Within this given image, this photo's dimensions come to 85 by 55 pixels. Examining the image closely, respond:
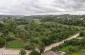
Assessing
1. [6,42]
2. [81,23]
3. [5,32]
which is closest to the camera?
[6,42]

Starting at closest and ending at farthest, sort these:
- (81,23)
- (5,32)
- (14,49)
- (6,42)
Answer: (14,49), (6,42), (5,32), (81,23)

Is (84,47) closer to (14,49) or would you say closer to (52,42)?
(52,42)

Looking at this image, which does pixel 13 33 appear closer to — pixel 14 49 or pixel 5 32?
pixel 5 32

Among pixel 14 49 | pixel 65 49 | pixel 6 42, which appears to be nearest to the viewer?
pixel 65 49

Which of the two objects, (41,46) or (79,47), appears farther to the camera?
(79,47)

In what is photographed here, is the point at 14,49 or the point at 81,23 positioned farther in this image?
the point at 81,23

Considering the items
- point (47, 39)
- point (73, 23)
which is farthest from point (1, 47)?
point (73, 23)

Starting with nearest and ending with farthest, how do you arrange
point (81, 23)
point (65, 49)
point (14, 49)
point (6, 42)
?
point (65, 49), point (14, 49), point (6, 42), point (81, 23)

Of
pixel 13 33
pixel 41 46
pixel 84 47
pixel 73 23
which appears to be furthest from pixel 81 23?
pixel 41 46
